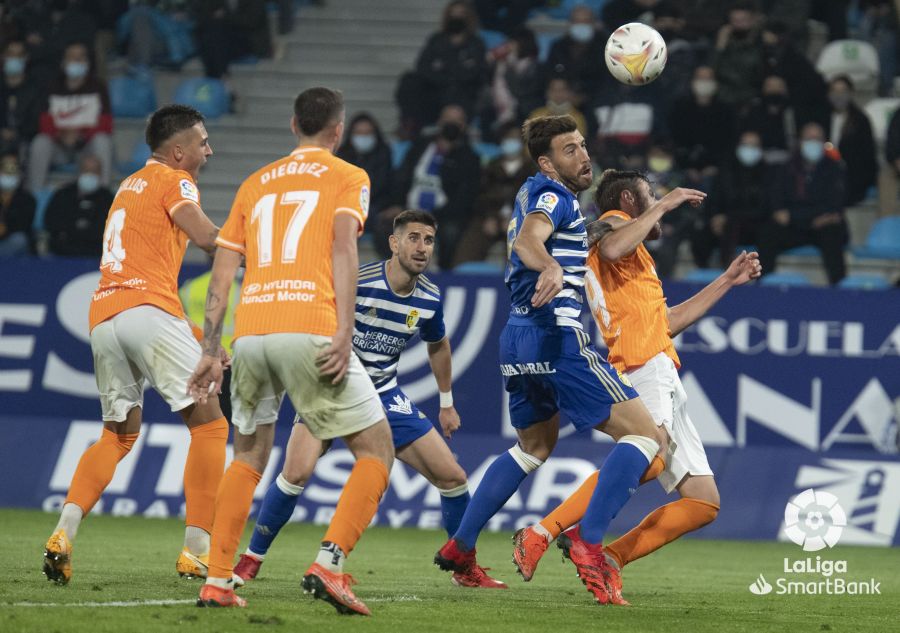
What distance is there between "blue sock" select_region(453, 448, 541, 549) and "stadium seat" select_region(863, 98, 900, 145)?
10770mm

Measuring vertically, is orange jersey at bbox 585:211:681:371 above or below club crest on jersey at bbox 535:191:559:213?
below

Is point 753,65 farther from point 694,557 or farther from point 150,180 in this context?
point 150,180

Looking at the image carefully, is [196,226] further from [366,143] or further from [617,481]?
[366,143]

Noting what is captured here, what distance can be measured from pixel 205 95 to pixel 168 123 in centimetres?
1157

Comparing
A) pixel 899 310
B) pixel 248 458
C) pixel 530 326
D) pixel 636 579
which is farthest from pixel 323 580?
pixel 899 310

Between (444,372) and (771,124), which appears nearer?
(444,372)

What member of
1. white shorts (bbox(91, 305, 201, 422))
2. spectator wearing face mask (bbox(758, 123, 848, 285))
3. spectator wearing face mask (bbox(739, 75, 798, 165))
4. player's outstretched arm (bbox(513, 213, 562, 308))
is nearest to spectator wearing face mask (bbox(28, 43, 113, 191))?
spectator wearing face mask (bbox(739, 75, 798, 165))

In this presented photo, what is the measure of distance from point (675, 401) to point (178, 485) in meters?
5.97

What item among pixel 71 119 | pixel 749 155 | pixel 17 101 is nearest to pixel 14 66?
pixel 17 101

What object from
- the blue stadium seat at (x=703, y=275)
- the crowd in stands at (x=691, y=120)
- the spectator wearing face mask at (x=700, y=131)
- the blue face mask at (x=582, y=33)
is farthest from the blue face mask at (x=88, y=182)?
the blue stadium seat at (x=703, y=275)

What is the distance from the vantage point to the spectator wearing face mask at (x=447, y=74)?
17500 mm

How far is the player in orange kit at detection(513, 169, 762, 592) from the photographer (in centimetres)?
761

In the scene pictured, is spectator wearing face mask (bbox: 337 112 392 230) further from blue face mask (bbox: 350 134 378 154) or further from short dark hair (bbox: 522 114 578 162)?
short dark hair (bbox: 522 114 578 162)

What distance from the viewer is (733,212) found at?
50.9 feet
